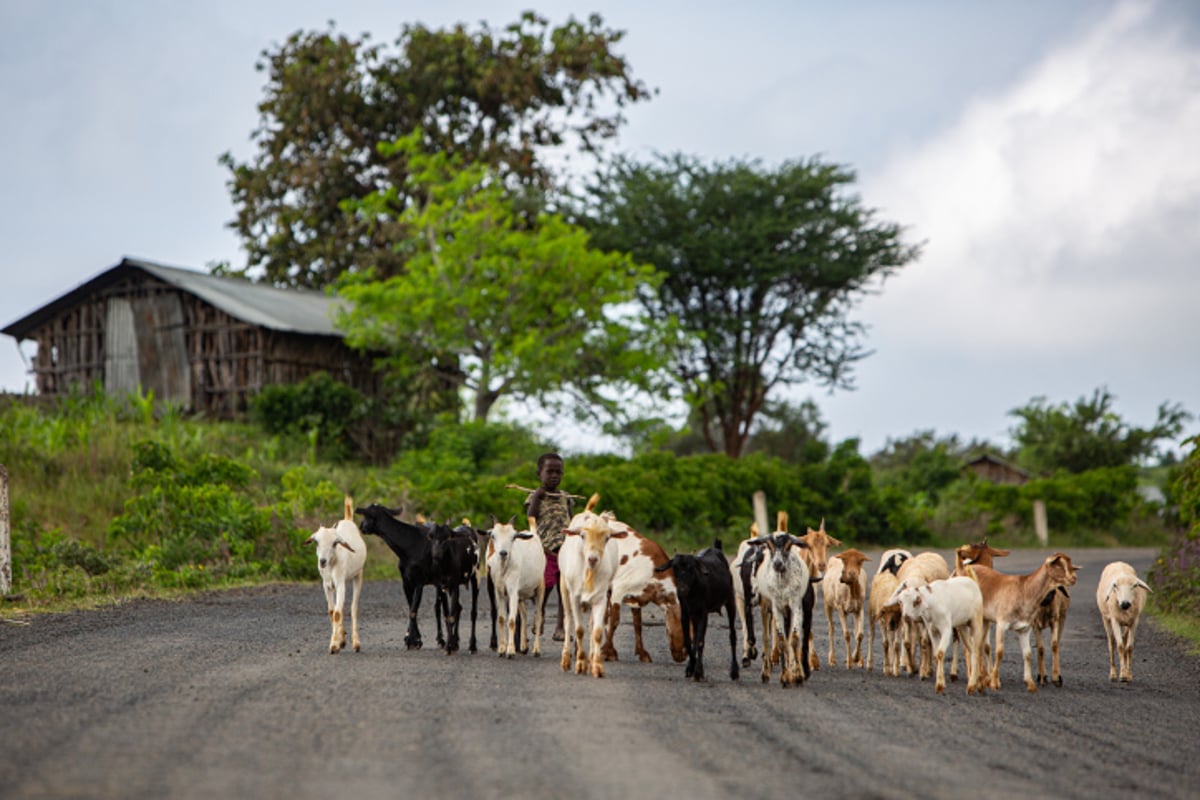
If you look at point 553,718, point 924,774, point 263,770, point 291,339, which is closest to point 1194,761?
point 924,774

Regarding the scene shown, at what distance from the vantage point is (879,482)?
173ft

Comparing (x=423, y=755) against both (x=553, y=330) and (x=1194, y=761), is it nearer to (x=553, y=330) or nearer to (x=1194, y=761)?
(x=1194, y=761)

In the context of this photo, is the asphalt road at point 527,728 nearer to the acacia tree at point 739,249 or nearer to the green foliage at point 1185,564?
the green foliage at point 1185,564

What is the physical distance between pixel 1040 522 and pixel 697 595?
2960 cm

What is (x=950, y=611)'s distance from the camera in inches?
461

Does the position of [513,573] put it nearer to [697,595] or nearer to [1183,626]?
[697,595]

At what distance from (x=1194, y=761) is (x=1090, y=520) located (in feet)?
114

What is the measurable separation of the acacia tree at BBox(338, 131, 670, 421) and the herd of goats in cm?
2195

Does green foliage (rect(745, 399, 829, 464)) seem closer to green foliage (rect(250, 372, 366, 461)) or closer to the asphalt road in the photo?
green foliage (rect(250, 372, 366, 461))

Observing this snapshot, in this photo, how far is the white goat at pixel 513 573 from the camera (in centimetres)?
1312

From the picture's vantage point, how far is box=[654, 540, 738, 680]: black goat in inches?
475

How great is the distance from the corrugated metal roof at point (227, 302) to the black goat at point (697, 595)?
26738 mm

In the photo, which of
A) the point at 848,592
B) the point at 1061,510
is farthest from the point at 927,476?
the point at 848,592

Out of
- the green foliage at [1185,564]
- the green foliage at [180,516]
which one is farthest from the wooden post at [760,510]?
the green foliage at [180,516]
